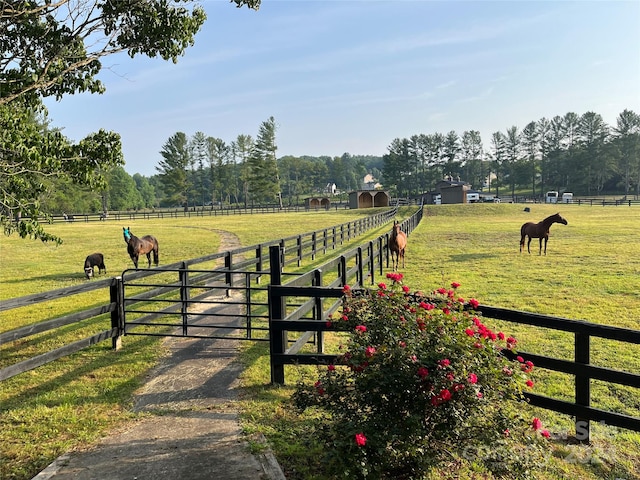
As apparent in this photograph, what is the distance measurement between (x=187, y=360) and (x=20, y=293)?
330 inches

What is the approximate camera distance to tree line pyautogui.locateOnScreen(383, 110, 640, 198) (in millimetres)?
93750

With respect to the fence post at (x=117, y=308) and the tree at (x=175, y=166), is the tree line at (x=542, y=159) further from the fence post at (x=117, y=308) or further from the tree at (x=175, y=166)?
the fence post at (x=117, y=308)

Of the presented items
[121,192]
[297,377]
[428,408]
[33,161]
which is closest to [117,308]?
[33,161]

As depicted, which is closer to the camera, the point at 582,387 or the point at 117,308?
the point at 582,387

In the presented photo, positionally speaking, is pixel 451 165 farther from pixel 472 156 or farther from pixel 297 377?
pixel 297 377

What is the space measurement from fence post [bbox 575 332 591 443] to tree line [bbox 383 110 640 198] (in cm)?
9652

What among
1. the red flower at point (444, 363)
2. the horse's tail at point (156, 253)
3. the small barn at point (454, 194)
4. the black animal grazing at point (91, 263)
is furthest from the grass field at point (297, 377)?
the small barn at point (454, 194)

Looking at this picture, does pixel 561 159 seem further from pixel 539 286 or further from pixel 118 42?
pixel 118 42

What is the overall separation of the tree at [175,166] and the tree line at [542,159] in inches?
1900

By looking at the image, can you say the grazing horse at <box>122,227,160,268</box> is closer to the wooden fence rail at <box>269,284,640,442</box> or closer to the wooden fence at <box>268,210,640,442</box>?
the wooden fence at <box>268,210,640,442</box>

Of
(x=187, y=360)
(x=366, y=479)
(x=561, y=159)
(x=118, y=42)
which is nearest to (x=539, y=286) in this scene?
(x=187, y=360)

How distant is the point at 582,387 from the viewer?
3951 millimetres

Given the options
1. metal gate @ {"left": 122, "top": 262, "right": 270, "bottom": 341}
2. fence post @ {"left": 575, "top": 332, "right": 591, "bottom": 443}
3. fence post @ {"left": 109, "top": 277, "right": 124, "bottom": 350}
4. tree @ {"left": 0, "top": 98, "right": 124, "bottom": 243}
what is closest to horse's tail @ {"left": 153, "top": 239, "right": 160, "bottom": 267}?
metal gate @ {"left": 122, "top": 262, "right": 270, "bottom": 341}

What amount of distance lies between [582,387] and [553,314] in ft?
16.2
